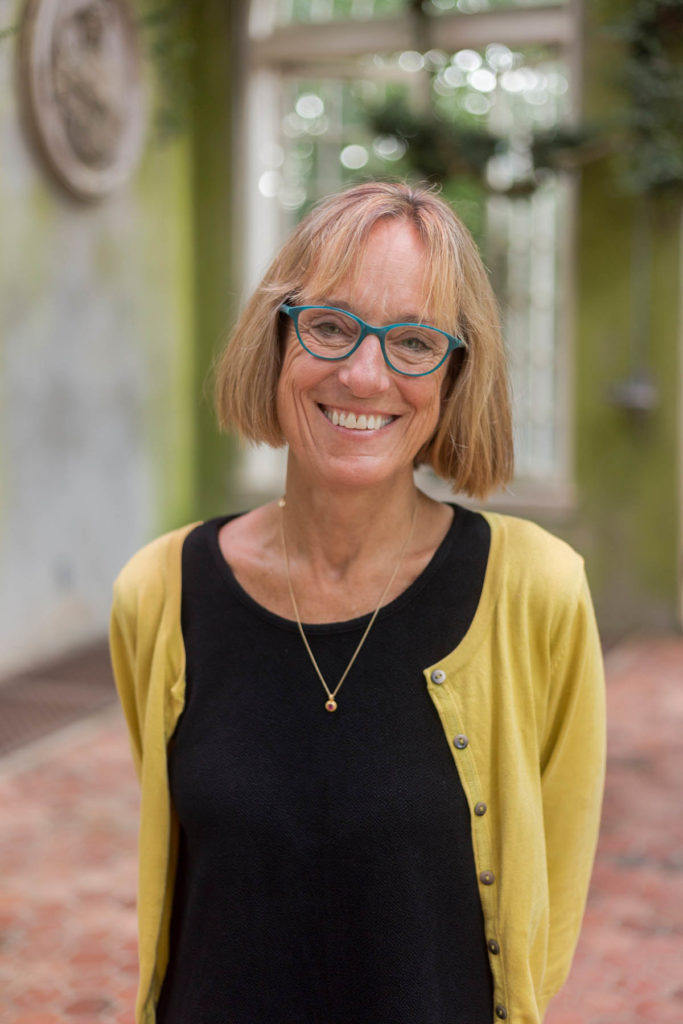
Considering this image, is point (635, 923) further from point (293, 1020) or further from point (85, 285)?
point (85, 285)

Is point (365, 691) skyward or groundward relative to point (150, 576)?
groundward

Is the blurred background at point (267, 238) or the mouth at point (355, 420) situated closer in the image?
the mouth at point (355, 420)

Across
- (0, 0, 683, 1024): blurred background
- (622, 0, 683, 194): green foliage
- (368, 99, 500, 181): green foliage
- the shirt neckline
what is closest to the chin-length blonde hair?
the shirt neckline

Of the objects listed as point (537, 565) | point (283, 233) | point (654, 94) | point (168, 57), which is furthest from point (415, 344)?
point (283, 233)

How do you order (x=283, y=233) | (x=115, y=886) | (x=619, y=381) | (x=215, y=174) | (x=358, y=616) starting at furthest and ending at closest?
1. (x=283, y=233)
2. (x=215, y=174)
3. (x=619, y=381)
4. (x=115, y=886)
5. (x=358, y=616)

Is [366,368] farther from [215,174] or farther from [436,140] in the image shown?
[215,174]

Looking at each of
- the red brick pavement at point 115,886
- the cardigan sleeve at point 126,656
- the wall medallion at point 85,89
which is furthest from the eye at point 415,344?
the wall medallion at point 85,89

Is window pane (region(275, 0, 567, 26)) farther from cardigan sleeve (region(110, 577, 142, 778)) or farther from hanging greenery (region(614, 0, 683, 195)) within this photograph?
cardigan sleeve (region(110, 577, 142, 778))

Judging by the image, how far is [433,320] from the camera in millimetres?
1356

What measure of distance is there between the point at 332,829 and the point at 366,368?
557 mm

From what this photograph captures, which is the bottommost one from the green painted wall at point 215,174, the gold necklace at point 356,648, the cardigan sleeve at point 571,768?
the cardigan sleeve at point 571,768

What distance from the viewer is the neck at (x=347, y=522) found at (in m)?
1.48

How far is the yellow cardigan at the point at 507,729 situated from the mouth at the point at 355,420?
0.22 metres

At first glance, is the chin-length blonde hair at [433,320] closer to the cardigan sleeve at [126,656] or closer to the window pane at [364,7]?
the cardigan sleeve at [126,656]
